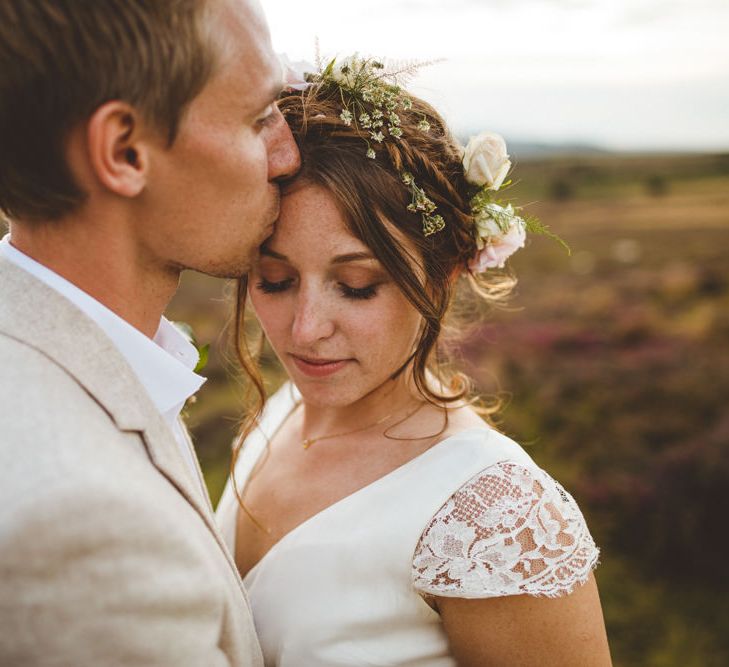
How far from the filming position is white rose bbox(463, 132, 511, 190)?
8.65ft

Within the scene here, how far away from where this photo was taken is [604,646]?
2.26 m

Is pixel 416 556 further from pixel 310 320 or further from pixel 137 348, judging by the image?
pixel 137 348

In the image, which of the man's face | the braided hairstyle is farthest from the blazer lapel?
the braided hairstyle

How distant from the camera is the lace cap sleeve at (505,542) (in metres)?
2.13

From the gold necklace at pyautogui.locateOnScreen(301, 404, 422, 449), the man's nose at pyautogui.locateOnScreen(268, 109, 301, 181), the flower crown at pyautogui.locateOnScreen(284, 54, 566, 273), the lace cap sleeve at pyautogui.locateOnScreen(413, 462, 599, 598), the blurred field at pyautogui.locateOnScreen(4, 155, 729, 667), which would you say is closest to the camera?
the lace cap sleeve at pyautogui.locateOnScreen(413, 462, 599, 598)

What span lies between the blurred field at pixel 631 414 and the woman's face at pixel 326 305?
90cm

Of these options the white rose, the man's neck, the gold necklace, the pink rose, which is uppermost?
the man's neck

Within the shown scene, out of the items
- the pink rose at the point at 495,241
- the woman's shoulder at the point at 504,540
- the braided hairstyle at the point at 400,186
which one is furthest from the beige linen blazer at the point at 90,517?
the pink rose at the point at 495,241

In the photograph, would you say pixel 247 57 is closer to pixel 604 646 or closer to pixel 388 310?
pixel 388 310

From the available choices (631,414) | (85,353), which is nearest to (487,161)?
(85,353)

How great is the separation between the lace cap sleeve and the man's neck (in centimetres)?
121

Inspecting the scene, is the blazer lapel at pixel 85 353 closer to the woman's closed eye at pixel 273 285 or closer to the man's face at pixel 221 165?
the man's face at pixel 221 165

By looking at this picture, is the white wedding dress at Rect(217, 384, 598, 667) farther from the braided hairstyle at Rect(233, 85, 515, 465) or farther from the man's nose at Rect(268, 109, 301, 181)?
the man's nose at Rect(268, 109, 301, 181)

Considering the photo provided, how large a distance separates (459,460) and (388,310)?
61 centimetres
